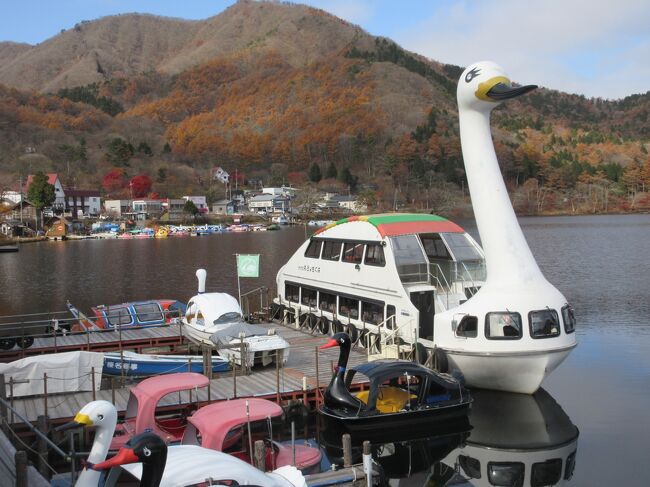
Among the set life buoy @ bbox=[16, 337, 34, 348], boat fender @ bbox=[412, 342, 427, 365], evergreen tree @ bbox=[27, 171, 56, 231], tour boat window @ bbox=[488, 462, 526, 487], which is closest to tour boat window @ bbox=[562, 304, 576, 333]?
boat fender @ bbox=[412, 342, 427, 365]

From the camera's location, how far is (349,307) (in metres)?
22.5

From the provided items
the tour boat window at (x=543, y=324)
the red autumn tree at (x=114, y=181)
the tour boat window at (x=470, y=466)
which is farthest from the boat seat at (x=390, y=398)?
the red autumn tree at (x=114, y=181)

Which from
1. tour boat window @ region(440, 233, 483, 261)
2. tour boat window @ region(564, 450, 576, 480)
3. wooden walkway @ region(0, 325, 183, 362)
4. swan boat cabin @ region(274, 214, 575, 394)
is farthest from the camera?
wooden walkway @ region(0, 325, 183, 362)

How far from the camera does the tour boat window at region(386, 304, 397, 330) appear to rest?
1953 cm

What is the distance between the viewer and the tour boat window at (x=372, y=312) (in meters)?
20.7

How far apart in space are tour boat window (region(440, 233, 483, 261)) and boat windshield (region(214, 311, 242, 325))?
7.31 m

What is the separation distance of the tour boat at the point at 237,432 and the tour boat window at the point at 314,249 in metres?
11.9

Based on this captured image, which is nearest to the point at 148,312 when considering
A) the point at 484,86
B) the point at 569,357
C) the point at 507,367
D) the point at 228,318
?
the point at 228,318

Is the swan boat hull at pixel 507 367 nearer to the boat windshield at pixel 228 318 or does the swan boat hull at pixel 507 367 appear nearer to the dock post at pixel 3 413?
the boat windshield at pixel 228 318

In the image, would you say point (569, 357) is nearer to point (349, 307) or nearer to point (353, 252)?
point (349, 307)

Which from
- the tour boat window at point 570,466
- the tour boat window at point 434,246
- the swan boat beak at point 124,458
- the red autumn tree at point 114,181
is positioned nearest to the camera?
the swan boat beak at point 124,458

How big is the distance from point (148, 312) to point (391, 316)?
37.5 ft

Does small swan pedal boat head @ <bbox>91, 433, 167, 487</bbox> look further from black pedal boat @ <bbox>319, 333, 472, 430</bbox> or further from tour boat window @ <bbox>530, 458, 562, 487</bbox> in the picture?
tour boat window @ <bbox>530, 458, 562, 487</bbox>

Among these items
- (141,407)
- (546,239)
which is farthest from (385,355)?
(546,239)
